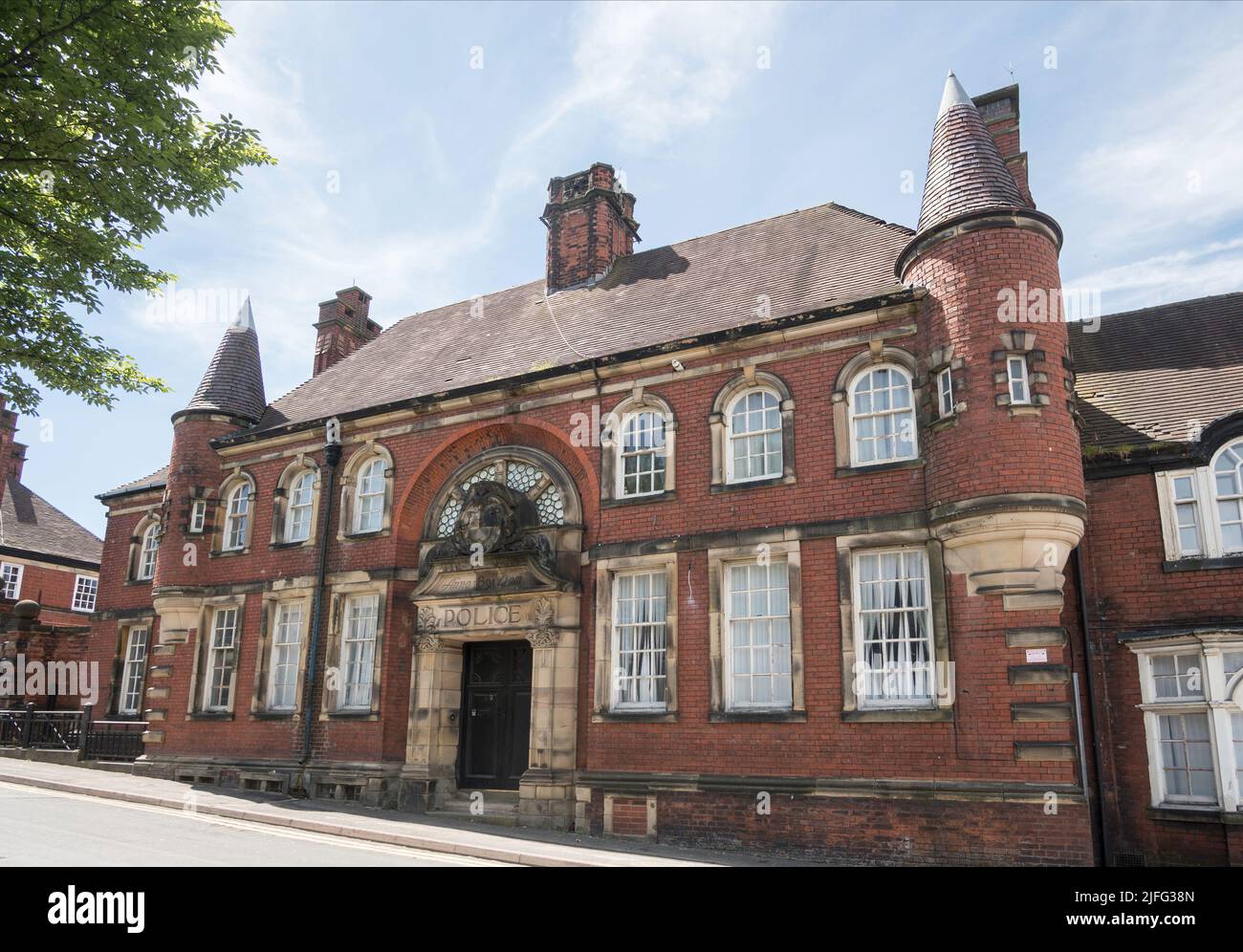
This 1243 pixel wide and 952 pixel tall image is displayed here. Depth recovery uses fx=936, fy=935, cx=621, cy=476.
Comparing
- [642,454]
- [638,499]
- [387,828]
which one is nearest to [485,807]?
[387,828]

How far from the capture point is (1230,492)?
42.9ft

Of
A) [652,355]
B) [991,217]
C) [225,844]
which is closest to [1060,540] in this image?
[991,217]

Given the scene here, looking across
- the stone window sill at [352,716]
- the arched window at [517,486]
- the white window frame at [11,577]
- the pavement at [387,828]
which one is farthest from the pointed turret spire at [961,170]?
the white window frame at [11,577]

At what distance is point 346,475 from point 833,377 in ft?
34.8

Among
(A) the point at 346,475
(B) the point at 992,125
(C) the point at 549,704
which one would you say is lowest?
(C) the point at 549,704

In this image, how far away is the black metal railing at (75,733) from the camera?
2194 centimetres

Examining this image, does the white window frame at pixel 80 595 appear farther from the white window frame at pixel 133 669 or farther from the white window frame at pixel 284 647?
the white window frame at pixel 284 647

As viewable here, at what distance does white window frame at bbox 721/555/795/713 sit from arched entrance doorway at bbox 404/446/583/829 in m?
2.78

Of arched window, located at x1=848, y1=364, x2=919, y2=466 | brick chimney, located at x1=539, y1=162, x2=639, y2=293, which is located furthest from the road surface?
brick chimney, located at x1=539, y1=162, x2=639, y2=293

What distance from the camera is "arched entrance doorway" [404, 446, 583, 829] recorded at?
1595 centimetres

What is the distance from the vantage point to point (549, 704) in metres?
15.7

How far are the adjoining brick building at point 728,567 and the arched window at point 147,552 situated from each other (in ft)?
14.5

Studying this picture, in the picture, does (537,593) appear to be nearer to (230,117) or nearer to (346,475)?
(346,475)

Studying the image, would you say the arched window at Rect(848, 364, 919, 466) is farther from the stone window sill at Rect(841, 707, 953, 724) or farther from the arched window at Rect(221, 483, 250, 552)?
the arched window at Rect(221, 483, 250, 552)
